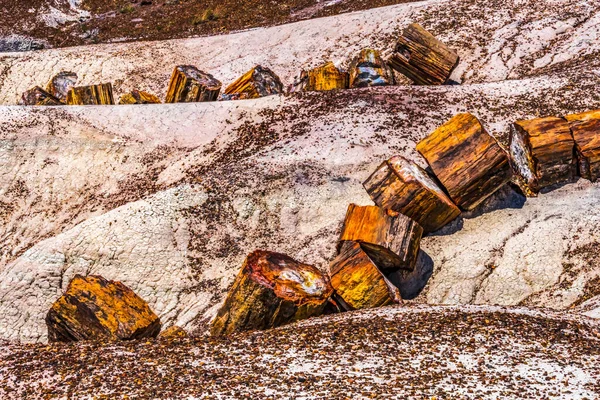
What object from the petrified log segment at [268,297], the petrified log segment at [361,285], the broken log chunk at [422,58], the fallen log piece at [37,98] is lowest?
the petrified log segment at [361,285]

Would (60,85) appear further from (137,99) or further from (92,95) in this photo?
(137,99)

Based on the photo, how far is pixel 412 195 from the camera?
30.1ft

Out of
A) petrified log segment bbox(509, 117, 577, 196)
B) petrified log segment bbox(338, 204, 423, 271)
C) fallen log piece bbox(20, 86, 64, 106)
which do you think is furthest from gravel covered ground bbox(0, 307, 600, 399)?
fallen log piece bbox(20, 86, 64, 106)

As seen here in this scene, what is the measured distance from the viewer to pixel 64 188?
37.7 ft

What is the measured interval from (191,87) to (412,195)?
5.32 metres

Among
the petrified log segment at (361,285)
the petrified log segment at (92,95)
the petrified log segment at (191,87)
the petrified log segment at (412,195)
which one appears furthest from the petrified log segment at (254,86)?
the petrified log segment at (361,285)

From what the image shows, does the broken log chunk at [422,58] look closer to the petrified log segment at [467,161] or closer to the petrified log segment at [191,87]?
the petrified log segment at [191,87]

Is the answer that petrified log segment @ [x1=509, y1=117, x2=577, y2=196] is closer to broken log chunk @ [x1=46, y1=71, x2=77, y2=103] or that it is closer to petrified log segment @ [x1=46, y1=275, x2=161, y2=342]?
petrified log segment @ [x1=46, y1=275, x2=161, y2=342]

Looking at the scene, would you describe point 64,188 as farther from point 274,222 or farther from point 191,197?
point 274,222

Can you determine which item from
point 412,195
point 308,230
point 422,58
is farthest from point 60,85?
point 412,195

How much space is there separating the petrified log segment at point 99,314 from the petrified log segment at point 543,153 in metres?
5.17

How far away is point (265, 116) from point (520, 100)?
3921mm

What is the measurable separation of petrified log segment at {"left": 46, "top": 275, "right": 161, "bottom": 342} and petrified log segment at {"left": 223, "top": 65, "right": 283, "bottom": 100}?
5.43 meters

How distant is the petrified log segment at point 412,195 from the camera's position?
9.17m
